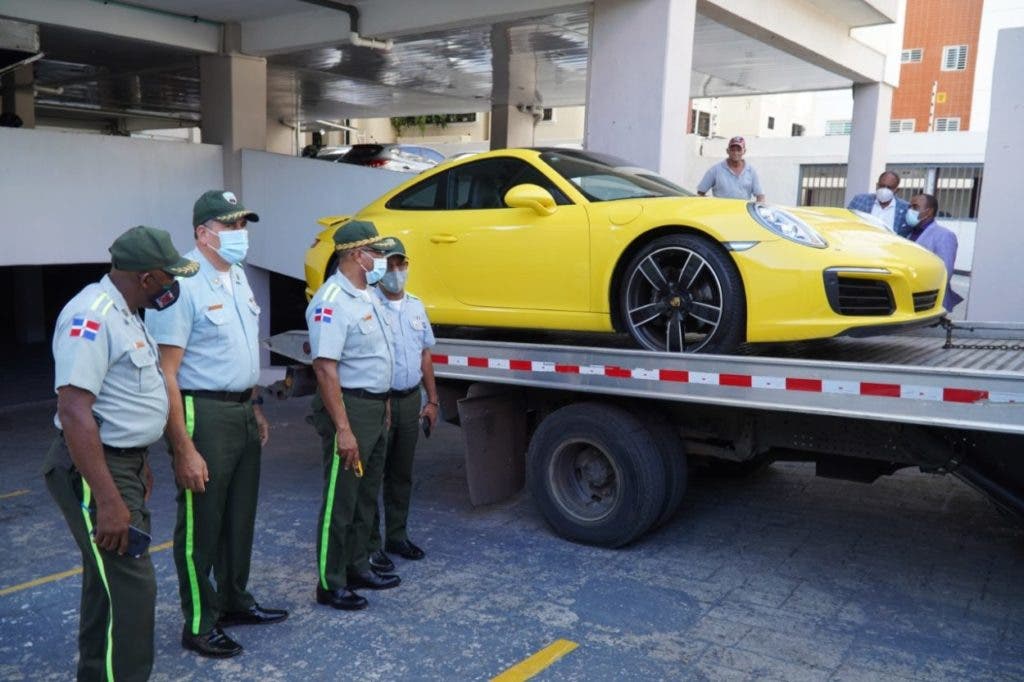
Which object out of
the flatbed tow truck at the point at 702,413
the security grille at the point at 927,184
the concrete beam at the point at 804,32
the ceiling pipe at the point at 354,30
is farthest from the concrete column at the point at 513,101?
the security grille at the point at 927,184

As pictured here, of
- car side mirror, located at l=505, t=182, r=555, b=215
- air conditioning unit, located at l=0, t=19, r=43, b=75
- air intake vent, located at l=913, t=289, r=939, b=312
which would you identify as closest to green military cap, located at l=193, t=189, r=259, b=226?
car side mirror, located at l=505, t=182, r=555, b=215

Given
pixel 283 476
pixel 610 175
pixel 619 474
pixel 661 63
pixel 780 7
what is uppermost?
pixel 780 7

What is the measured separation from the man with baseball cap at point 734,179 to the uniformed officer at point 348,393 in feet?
12.0

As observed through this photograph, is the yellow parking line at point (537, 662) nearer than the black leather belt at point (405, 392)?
Yes

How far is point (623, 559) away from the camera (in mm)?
4910

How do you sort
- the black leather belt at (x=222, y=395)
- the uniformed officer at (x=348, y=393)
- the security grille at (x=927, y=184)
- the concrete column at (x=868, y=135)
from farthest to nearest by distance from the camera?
1. the security grille at (x=927, y=184)
2. the concrete column at (x=868, y=135)
3. the uniformed officer at (x=348, y=393)
4. the black leather belt at (x=222, y=395)

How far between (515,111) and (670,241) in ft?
42.2

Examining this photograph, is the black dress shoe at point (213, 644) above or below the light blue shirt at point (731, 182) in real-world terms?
below

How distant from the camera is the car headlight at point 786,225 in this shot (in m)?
4.43

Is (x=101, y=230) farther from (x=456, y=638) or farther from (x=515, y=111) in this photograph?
(x=515, y=111)

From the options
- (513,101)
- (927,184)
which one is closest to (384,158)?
(513,101)

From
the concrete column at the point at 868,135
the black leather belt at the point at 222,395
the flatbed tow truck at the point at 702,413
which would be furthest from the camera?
the concrete column at the point at 868,135

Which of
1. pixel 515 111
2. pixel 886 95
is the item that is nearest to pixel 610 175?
pixel 886 95

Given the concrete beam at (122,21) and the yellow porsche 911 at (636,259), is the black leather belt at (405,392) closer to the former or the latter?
the yellow porsche 911 at (636,259)
